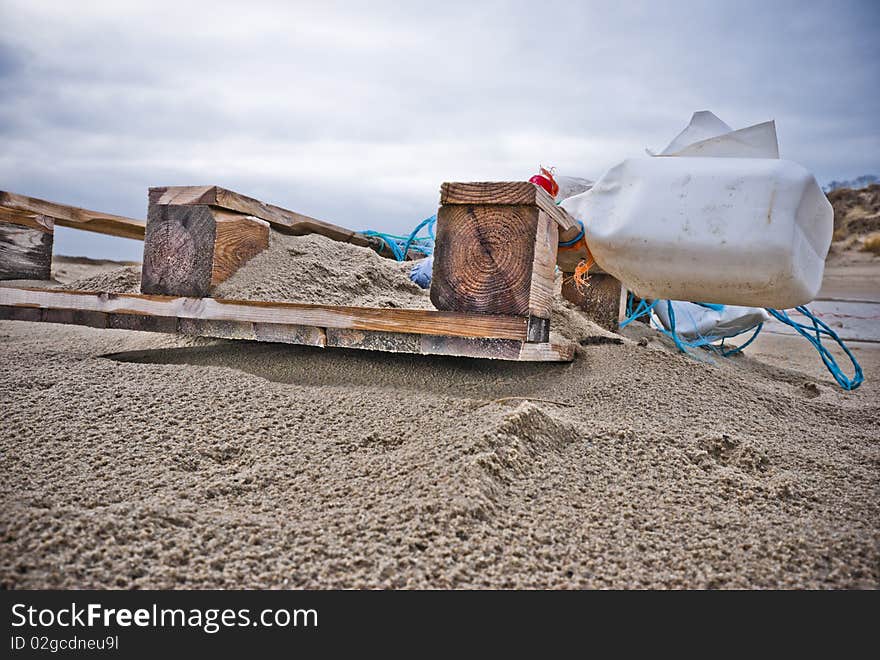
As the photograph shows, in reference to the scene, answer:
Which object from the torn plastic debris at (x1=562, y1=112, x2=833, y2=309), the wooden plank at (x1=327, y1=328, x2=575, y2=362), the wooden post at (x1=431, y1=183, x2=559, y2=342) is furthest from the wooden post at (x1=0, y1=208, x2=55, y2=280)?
the torn plastic debris at (x1=562, y1=112, x2=833, y2=309)

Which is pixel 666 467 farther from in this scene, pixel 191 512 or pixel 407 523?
pixel 191 512

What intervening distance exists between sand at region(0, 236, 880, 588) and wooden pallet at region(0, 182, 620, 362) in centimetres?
12

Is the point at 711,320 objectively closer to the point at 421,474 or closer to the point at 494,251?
the point at 494,251

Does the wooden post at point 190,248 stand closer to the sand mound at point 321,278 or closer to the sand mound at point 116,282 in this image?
the sand mound at point 321,278

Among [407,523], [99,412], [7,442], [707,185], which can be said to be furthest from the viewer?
[707,185]

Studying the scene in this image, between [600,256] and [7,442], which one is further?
[600,256]

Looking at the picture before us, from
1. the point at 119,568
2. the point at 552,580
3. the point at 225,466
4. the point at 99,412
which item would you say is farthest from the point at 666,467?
the point at 99,412

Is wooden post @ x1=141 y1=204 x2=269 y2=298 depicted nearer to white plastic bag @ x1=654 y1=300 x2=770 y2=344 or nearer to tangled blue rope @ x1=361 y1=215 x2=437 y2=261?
tangled blue rope @ x1=361 y1=215 x2=437 y2=261

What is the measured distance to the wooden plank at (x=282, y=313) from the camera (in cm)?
170

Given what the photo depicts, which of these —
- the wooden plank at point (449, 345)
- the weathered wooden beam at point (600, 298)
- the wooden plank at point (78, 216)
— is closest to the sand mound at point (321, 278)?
the wooden plank at point (449, 345)

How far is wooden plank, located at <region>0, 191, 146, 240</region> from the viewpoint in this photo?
2.94 metres
